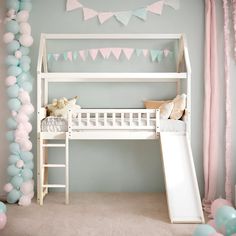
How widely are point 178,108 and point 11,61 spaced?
68.5 inches

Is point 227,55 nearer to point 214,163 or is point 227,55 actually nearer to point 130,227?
point 214,163

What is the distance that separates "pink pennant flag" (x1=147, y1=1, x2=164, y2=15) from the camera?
4.54 metres

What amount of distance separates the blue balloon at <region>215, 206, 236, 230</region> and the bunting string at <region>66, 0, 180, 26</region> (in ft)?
7.96

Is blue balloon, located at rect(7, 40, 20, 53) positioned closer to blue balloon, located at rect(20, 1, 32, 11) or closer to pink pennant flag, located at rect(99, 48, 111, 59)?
blue balloon, located at rect(20, 1, 32, 11)

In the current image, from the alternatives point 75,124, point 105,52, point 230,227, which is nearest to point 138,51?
point 105,52

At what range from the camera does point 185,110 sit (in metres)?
4.08

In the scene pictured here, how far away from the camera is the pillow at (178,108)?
4066 mm

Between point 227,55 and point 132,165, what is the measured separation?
159 centimetres

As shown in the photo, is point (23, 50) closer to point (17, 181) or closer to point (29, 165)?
point (29, 165)

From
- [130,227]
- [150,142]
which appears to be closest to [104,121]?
[150,142]

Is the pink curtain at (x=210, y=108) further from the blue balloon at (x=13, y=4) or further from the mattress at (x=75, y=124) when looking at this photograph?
the blue balloon at (x=13, y=4)

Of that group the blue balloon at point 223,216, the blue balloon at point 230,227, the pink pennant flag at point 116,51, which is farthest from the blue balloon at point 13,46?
the blue balloon at point 230,227

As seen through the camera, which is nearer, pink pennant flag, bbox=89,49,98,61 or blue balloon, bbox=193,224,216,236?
blue balloon, bbox=193,224,216,236

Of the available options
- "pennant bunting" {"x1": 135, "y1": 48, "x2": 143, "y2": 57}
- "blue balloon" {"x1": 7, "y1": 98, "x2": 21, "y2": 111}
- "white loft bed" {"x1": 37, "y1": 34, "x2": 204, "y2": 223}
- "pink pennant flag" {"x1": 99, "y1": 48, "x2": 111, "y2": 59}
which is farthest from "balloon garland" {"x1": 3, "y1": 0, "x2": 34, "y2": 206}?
"pennant bunting" {"x1": 135, "y1": 48, "x2": 143, "y2": 57}
